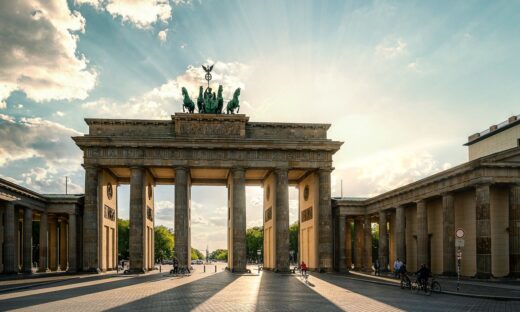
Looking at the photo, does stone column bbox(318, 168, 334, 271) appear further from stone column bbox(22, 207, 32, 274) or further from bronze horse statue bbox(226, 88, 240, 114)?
stone column bbox(22, 207, 32, 274)

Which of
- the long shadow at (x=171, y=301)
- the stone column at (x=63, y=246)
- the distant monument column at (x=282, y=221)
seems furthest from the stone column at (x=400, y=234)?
the stone column at (x=63, y=246)

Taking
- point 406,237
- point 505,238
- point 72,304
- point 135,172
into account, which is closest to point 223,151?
point 135,172

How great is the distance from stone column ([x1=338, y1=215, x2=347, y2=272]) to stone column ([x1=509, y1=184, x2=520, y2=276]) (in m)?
25.3

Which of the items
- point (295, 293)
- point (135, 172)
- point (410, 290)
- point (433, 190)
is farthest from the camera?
point (135, 172)

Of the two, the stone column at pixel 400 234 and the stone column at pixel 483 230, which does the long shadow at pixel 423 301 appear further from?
the stone column at pixel 400 234

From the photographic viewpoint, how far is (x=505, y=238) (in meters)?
46.0

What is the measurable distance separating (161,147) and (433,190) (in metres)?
29.0

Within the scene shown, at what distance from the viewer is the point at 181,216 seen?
6241cm

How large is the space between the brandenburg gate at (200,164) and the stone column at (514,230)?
77.8 feet

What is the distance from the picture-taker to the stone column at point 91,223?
6062 cm

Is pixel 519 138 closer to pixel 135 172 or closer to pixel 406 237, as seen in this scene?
pixel 406 237

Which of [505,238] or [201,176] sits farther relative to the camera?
[201,176]

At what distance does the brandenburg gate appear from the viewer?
61719 mm

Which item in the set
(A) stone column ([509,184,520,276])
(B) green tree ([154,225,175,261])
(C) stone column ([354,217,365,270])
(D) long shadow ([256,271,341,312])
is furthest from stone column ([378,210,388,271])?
(B) green tree ([154,225,175,261])
